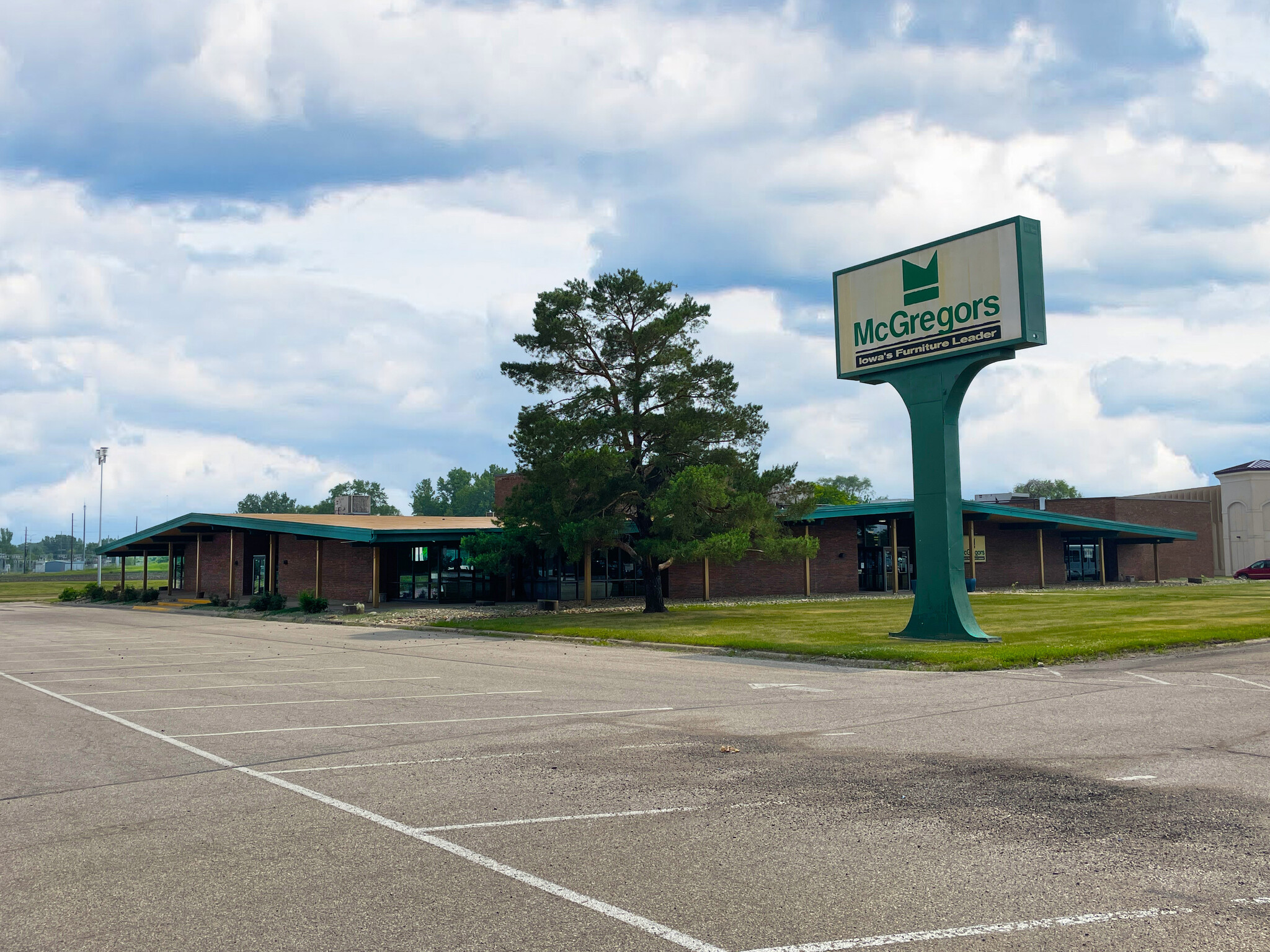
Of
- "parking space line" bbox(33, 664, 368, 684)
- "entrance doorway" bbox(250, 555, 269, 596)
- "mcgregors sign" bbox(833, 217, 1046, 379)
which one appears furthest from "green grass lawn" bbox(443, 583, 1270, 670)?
"entrance doorway" bbox(250, 555, 269, 596)

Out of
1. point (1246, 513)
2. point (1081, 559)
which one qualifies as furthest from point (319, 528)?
point (1246, 513)

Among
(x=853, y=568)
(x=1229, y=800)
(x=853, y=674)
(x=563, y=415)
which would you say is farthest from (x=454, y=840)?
(x=853, y=568)

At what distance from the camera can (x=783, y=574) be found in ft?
151

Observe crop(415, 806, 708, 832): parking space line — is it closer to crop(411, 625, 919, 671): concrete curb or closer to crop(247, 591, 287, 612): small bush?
crop(411, 625, 919, 671): concrete curb

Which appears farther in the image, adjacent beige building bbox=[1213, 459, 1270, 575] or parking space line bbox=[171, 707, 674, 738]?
adjacent beige building bbox=[1213, 459, 1270, 575]

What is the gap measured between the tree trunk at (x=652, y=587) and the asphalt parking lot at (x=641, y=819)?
1949cm

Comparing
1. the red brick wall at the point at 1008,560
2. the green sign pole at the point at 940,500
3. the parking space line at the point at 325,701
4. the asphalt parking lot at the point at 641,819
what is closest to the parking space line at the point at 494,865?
the asphalt parking lot at the point at 641,819

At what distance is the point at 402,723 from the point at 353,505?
173 feet

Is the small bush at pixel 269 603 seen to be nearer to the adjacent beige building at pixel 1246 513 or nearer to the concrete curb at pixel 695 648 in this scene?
the concrete curb at pixel 695 648

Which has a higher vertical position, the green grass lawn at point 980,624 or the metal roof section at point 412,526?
the metal roof section at point 412,526

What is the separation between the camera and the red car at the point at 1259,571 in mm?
58938

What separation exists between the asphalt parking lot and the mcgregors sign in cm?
942

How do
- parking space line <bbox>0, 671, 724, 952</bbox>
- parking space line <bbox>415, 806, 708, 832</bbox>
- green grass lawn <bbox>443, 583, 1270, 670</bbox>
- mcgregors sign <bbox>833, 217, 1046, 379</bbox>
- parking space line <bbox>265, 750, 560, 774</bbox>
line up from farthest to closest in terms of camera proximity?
mcgregors sign <bbox>833, 217, 1046, 379</bbox> → green grass lawn <bbox>443, 583, 1270, 670</bbox> → parking space line <bbox>265, 750, 560, 774</bbox> → parking space line <bbox>415, 806, 708, 832</bbox> → parking space line <bbox>0, 671, 724, 952</bbox>

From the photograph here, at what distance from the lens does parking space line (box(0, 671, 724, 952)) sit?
4.74 metres
